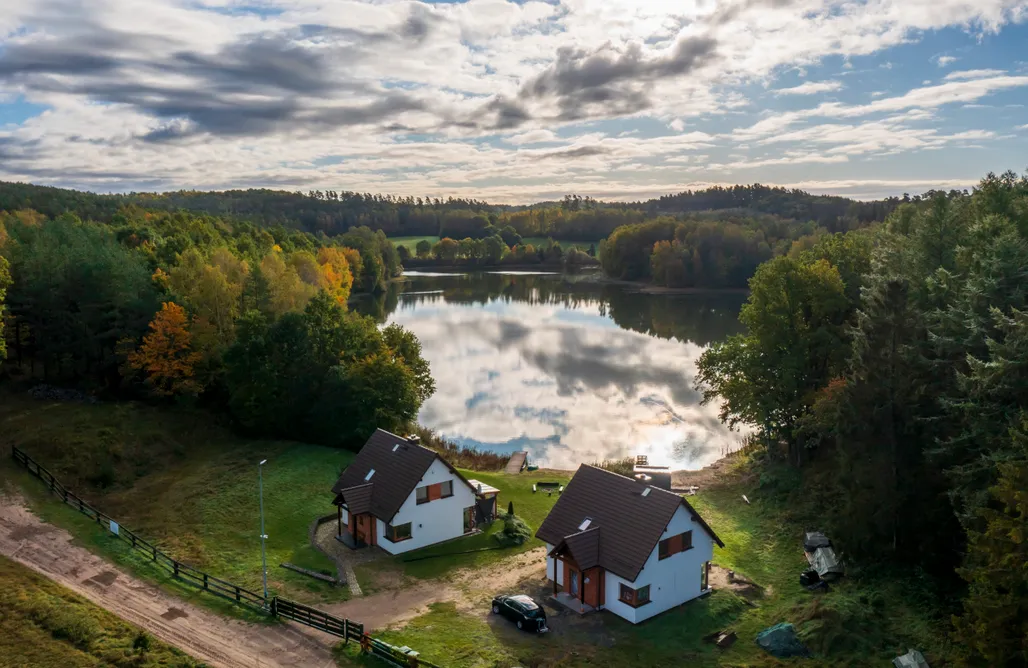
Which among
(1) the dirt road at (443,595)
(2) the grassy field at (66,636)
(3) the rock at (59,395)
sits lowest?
(1) the dirt road at (443,595)

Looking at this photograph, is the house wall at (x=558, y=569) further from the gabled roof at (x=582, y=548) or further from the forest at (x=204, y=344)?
the forest at (x=204, y=344)

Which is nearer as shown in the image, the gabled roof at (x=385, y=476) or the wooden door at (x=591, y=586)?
the wooden door at (x=591, y=586)

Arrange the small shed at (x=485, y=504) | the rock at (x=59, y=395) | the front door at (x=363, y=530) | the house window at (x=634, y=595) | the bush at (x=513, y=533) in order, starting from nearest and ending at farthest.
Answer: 1. the house window at (x=634, y=595)
2. the front door at (x=363, y=530)
3. the bush at (x=513, y=533)
4. the small shed at (x=485, y=504)
5. the rock at (x=59, y=395)

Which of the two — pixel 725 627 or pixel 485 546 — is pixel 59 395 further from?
pixel 725 627

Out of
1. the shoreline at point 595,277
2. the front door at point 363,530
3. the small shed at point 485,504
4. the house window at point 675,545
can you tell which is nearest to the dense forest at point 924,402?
the house window at point 675,545

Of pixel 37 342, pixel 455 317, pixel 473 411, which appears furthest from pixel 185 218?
pixel 473 411

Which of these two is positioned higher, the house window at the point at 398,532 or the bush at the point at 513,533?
the house window at the point at 398,532

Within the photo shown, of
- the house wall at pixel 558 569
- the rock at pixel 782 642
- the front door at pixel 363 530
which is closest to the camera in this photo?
the rock at pixel 782 642
